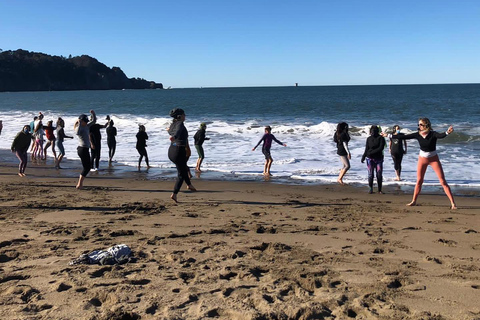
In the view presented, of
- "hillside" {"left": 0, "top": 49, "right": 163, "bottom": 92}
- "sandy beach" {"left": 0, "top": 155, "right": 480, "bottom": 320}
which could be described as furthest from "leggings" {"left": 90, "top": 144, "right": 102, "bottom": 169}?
"hillside" {"left": 0, "top": 49, "right": 163, "bottom": 92}

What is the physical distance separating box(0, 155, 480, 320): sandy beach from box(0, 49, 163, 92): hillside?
172 metres

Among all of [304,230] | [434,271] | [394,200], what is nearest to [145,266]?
[304,230]

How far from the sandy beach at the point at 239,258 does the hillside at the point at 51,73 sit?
17176 cm

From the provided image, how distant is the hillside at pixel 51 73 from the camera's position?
162 m

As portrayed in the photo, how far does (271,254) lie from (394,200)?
16.3 ft

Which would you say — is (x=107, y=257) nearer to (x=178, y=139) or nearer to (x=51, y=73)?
(x=178, y=139)

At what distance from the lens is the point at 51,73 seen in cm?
17088

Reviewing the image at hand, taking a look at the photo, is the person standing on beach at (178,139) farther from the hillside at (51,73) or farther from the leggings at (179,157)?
the hillside at (51,73)

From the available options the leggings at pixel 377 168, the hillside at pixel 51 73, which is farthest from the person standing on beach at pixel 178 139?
the hillside at pixel 51 73

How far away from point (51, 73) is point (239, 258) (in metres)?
185

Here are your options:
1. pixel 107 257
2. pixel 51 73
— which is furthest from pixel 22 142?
pixel 51 73

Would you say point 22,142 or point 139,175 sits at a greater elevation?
point 22,142

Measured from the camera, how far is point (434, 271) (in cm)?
468

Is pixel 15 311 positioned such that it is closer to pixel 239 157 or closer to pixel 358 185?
pixel 358 185
